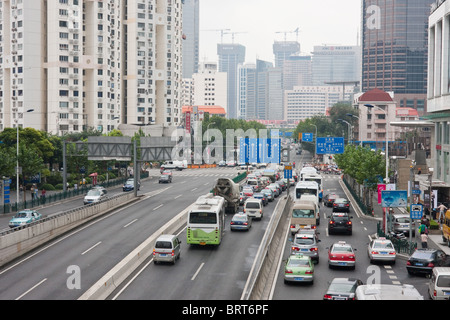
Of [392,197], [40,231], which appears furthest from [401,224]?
[40,231]

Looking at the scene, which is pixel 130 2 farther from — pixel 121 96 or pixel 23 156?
pixel 23 156

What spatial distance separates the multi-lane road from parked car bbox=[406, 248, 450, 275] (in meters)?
0.58

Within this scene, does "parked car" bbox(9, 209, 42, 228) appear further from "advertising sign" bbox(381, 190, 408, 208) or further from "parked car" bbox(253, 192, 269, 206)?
"advertising sign" bbox(381, 190, 408, 208)

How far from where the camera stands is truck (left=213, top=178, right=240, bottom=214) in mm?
53375

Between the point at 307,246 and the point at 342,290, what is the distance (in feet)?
37.0

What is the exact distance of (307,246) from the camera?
115 feet

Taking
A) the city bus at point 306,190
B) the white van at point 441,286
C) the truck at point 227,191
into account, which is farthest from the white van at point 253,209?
the white van at point 441,286

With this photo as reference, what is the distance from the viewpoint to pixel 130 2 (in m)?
146

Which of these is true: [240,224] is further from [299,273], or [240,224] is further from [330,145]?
[330,145]

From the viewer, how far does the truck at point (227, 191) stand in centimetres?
5338

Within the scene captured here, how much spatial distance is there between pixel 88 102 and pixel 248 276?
98851 millimetres
